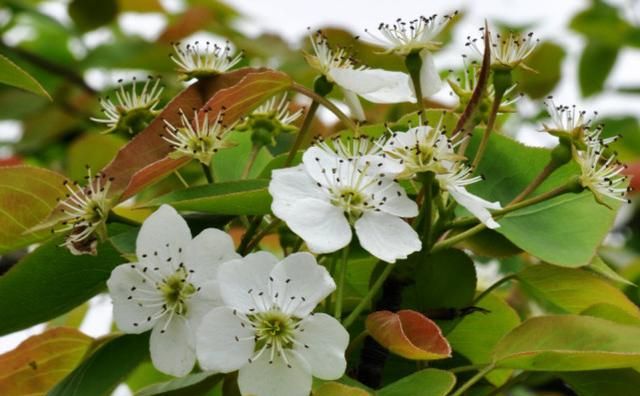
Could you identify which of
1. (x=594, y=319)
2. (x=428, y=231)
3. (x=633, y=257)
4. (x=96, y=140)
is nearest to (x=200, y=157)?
(x=428, y=231)

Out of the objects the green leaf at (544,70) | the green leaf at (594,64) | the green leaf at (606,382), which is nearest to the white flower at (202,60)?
the green leaf at (606,382)

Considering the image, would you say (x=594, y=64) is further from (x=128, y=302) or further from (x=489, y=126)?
(x=128, y=302)

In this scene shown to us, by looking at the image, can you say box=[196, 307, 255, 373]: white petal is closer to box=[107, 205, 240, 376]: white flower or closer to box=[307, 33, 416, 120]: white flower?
box=[107, 205, 240, 376]: white flower

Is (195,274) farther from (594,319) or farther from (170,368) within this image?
(594,319)

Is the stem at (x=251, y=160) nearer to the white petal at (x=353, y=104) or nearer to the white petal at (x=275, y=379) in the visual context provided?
the white petal at (x=353, y=104)

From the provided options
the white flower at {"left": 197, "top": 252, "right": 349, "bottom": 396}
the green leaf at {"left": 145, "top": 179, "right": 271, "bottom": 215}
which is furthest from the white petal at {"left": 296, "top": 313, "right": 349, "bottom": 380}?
the green leaf at {"left": 145, "top": 179, "right": 271, "bottom": 215}

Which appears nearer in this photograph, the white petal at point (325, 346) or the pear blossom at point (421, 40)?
the white petal at point (325, 346)

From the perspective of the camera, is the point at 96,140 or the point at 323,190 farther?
the point at 96,140
